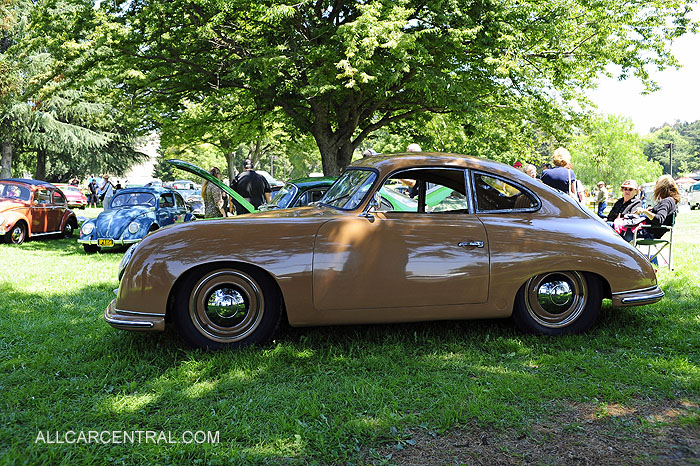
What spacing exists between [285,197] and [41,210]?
25.7ft

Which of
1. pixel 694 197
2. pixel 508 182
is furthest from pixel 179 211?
pixel 694 197

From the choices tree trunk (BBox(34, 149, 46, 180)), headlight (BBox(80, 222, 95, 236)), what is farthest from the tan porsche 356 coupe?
tree trunk (BBox(34, 149, 46, 180))

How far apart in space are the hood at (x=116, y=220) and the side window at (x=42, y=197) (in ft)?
9.21

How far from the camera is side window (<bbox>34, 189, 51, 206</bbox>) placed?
13164 millimetres

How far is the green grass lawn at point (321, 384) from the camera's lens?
2.90m

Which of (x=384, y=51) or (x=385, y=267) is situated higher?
(x=384, y=51)

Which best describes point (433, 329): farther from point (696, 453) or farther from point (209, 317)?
point (696, 453)

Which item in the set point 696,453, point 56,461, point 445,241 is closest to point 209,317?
point 56,461

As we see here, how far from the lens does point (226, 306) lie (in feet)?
13.7

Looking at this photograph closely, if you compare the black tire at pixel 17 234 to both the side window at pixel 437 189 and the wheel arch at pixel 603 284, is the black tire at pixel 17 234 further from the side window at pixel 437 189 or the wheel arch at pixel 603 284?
A: the wheel arch at pixel 603 284

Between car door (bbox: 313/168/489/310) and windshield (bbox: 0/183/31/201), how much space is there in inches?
460

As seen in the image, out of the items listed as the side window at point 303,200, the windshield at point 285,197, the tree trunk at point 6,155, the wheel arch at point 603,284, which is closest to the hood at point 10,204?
the windshield at point 285,197

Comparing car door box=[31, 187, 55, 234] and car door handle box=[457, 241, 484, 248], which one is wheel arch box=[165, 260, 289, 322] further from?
car door box=[31, 187, 55, 234]

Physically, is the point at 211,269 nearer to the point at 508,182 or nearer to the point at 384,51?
the point at 508,182
